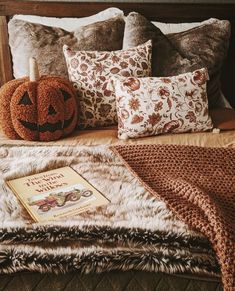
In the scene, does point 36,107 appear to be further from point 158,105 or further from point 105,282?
point 105,282

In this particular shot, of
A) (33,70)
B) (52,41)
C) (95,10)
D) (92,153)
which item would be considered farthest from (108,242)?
(95,10)

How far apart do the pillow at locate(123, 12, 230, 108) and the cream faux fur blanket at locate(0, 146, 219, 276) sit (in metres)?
0.86

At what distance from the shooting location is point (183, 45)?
66.2 inches

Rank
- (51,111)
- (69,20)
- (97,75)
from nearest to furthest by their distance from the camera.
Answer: (51,111) → (97,75) → (69,20)

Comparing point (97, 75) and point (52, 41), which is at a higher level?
point (52, 41)

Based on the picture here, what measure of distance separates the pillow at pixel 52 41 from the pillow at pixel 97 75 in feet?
0.27

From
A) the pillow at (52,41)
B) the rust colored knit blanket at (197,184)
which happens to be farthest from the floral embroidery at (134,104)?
the pillow at (52,41)

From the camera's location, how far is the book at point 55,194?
3.07 feet

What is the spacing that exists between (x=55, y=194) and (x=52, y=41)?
859mm

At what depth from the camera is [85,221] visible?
0.87 meters

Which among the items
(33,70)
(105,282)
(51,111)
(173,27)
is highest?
(173,27)

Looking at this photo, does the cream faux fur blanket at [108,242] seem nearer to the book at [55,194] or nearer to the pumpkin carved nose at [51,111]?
the book at [55,194]

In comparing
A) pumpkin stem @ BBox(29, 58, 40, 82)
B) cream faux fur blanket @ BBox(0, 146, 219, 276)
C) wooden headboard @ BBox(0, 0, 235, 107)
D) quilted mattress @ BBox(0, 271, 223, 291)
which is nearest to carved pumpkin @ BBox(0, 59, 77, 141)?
pumpkin stem @ BBox(29, 58, 40, 82)

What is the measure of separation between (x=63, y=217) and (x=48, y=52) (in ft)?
3.06
